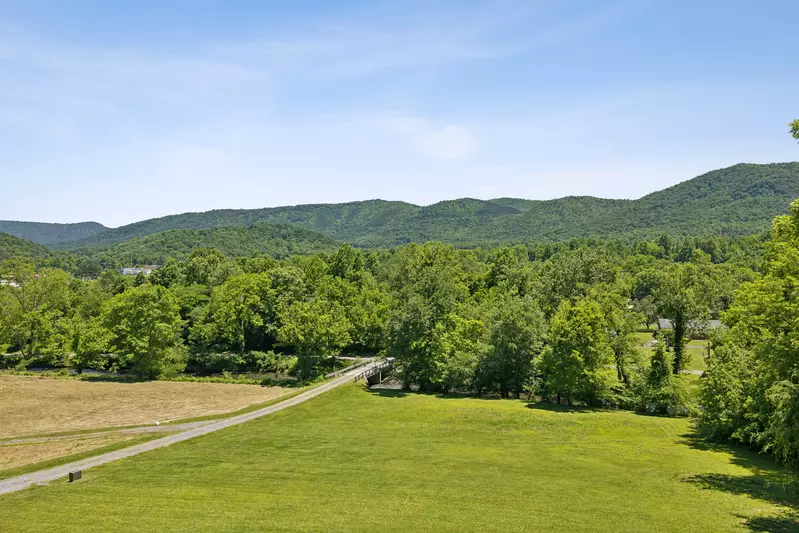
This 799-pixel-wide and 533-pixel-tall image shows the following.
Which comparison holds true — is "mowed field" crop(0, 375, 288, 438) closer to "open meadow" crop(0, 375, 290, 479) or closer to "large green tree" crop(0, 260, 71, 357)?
"open meadow" crop(0, 375, 290, 479)

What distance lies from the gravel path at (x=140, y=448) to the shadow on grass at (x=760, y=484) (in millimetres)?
32004

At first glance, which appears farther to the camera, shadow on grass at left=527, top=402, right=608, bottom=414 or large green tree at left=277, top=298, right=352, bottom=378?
large green tree at left=277, top=298, right=352, bottom=378

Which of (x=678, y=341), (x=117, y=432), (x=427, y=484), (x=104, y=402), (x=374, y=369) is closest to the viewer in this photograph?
(x=427, y=484)

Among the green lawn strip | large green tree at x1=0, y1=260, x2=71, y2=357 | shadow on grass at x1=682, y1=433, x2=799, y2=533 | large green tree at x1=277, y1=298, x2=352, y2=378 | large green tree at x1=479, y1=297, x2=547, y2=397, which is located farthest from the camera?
large green tree at x1=0, y1=260, x2=71, y2=357

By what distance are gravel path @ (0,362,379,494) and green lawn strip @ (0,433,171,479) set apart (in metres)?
0.60

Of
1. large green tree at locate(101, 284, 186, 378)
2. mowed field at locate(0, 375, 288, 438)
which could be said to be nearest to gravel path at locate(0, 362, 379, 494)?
mowed field at locate(0, 375, 288, 438)

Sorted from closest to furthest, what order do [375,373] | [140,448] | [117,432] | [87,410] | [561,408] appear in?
[140,448]
[117,432]
[561,408]
[87,410]
[375,373]

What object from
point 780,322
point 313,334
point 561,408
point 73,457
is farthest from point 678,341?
point 73,457

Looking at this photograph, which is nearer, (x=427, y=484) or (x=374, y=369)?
(x=427, y=484)

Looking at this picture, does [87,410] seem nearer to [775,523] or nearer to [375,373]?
[375,373]

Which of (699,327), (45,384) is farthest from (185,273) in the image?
(699,327)

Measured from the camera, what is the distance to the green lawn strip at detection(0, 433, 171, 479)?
27.1 m

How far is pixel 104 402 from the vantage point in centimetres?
4844

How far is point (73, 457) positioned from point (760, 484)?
38.6 meters
